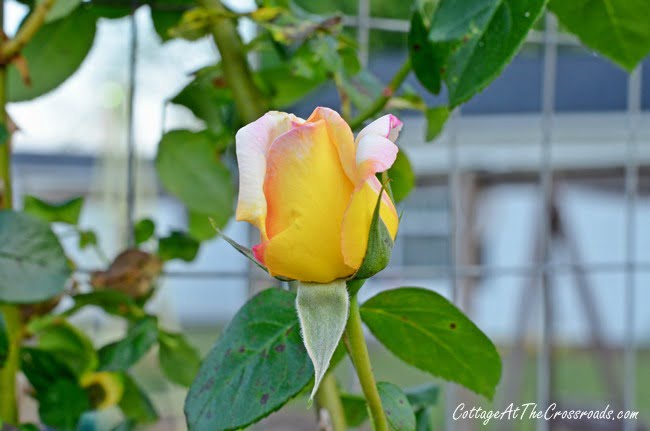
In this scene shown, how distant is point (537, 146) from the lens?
3.02 metres

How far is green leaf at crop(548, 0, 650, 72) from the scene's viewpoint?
0.32 meters

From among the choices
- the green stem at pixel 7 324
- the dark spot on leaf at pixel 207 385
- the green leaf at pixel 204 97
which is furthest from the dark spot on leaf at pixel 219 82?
the dark spot on leaf at pixel 207 385

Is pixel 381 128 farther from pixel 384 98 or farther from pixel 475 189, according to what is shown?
pixel 475 189

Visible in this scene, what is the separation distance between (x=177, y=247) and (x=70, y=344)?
7 cm

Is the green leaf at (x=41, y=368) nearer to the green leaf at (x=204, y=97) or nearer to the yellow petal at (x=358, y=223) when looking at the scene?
the green leaf at (x=204, y=97)

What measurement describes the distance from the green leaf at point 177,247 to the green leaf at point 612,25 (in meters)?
0.22

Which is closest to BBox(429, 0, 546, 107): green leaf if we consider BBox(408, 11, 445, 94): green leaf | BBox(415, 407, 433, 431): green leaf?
BBox(408, 11, 445, 94): green leaf

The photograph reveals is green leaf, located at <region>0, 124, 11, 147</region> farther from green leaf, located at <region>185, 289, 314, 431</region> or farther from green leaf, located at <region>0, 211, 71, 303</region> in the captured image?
green leaf, located at <region>185, 289, 314, 431</region>

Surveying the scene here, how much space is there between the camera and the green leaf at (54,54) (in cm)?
41

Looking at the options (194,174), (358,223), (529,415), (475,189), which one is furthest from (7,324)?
(475,189)

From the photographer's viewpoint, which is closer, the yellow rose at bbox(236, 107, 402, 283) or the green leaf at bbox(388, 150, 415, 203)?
the yellow rose at bbox(236, 107, 402, 283)

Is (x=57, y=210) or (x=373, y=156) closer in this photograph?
(x=373, y=156)

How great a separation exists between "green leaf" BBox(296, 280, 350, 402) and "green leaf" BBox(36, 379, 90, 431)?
0.23 metres

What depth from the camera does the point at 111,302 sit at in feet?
1.27
